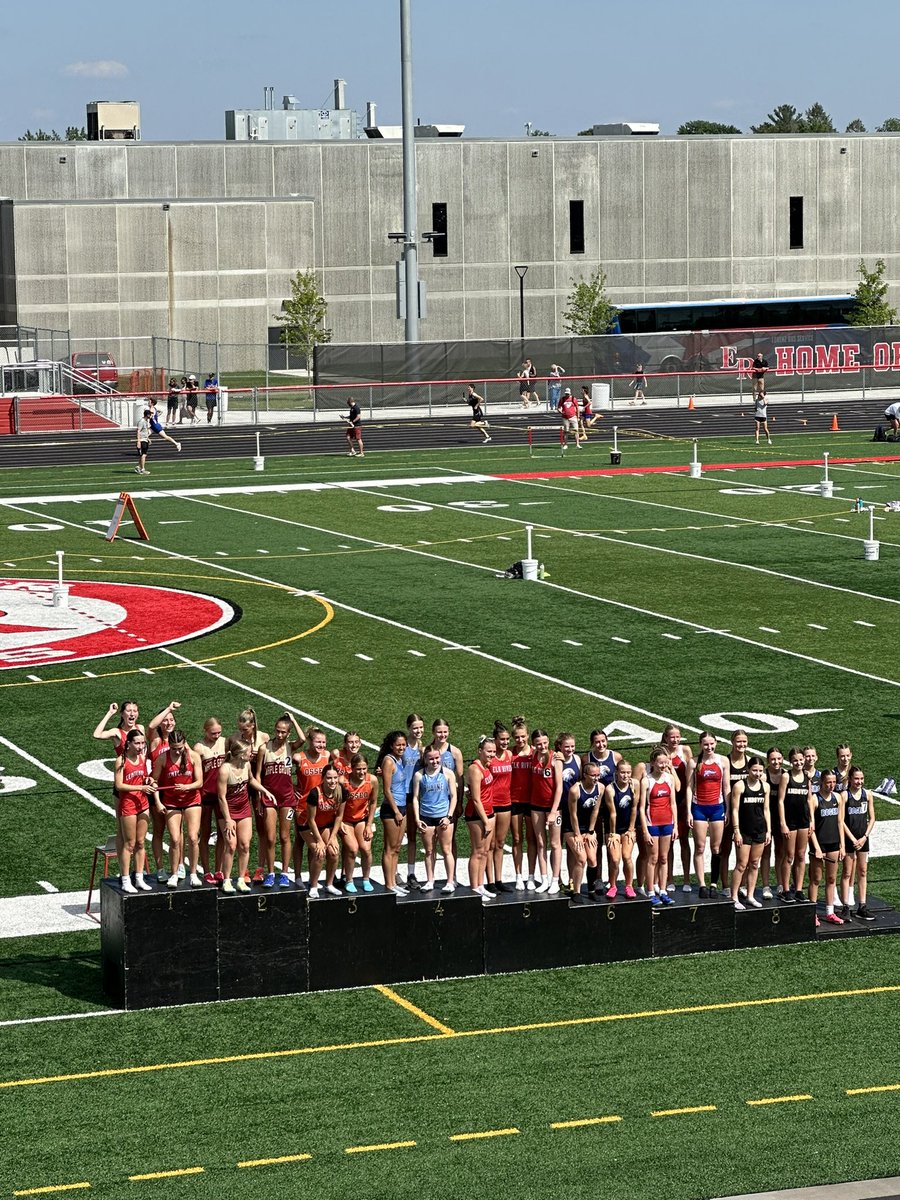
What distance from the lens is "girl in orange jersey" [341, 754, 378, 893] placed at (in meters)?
17.7

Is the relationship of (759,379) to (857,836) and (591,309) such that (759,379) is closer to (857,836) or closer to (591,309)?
(591,309)

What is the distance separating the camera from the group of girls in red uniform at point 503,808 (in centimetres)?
1769

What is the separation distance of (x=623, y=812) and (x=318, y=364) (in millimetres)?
58451

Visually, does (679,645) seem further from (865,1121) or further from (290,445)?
(290,445)

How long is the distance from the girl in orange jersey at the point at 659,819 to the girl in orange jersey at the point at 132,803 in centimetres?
434

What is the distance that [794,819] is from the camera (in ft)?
60.5

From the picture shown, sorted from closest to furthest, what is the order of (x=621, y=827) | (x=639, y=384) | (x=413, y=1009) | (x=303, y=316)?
(x=413, y=1009), (x=621, y=827), (x=639, y=384), (x=303, y=316)

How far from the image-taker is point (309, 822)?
58.3 feet

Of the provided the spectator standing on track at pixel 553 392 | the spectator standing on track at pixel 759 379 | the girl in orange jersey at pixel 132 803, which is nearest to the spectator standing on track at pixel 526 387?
the spectator standing on track at pixel 553 392

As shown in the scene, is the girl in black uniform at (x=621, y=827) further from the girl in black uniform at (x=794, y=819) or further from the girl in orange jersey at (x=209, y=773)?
the girl in orange jersey at (x=209, y=773)

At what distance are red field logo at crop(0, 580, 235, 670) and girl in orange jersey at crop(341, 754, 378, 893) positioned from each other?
1282cm

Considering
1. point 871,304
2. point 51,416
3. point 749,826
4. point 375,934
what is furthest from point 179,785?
point 871,304

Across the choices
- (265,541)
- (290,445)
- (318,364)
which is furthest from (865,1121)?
(318,364)

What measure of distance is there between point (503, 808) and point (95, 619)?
53.0 feet
